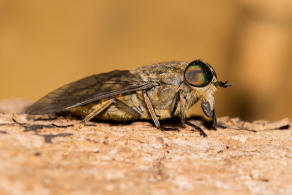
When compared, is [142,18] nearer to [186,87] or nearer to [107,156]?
[186,87]

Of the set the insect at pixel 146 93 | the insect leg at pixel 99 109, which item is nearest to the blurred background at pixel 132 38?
the insect at pixel 146 93

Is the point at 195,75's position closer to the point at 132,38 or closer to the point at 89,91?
the point at 89,91

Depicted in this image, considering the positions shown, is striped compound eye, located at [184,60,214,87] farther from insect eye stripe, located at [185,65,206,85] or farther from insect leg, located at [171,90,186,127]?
insect leg, located at [171,90,186,127]

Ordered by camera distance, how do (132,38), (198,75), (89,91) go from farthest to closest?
(132,38) → (89,91) → (198,75)

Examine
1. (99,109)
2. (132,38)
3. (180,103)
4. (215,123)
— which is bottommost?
(215,123)

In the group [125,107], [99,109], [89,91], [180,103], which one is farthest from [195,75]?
[89,91]

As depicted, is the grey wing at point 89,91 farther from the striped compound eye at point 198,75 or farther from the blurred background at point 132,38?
the blurred background at point 132,38

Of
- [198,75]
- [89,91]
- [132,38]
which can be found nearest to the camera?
[198,75]
